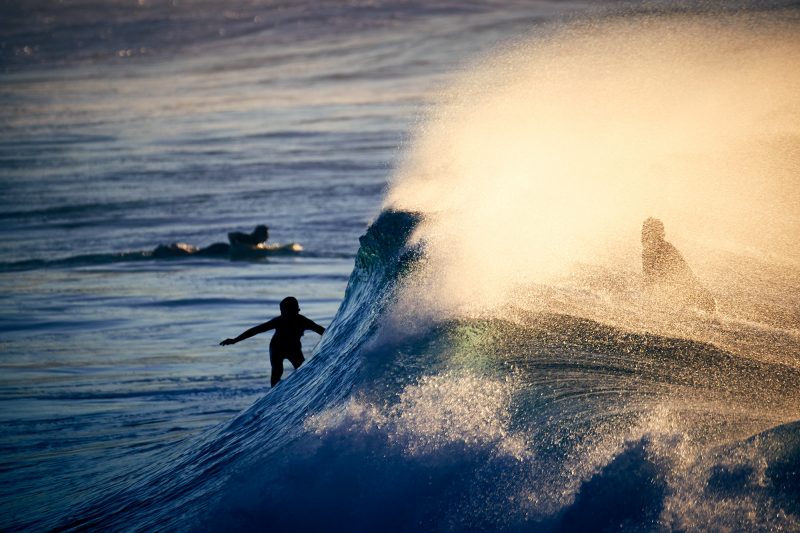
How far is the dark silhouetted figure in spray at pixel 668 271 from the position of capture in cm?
759

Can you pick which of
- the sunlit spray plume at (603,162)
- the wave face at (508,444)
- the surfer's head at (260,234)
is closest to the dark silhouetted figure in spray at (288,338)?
the sunlit spray plume at (603,162)

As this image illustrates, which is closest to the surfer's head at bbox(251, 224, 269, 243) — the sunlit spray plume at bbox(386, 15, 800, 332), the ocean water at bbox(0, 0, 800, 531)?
the ocean water at bbox(0, 0, 800, 531)

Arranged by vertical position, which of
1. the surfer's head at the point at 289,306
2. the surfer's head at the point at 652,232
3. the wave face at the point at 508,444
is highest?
the surfer's head at the point at 652,232

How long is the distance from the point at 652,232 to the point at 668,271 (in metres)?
0.40

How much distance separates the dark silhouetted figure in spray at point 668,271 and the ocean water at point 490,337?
0.19 m

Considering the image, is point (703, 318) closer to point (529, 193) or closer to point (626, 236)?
point (626, 236)

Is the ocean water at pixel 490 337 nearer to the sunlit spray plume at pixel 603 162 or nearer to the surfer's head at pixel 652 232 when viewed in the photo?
the sunlit spray plume at pixel 603 162

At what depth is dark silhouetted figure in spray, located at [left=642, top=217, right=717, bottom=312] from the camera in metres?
7.59

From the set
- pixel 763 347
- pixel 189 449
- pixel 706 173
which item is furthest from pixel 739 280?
pixel 189 449

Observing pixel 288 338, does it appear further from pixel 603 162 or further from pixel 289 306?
pixel 603 162

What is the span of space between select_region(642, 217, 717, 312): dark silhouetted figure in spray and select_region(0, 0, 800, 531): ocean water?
189mm

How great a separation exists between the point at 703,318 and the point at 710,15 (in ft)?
31.8

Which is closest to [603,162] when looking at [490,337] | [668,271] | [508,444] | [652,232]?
[652,232]

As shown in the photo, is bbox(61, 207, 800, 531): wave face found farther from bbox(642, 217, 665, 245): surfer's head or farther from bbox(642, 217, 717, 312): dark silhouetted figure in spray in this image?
bbox(642, 217, 665, 245): surfer's head
